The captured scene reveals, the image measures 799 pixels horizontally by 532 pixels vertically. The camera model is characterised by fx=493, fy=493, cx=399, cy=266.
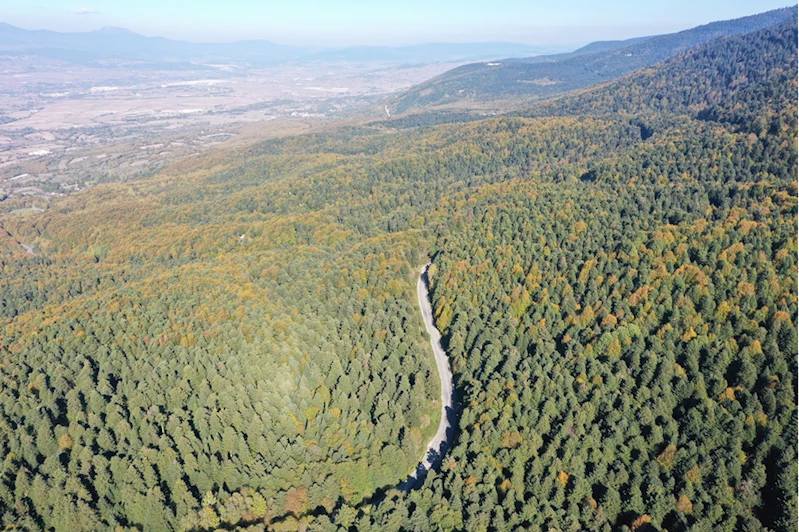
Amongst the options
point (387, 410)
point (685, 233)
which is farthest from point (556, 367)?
point (685, 233)

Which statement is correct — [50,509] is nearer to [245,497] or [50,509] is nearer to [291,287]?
[245,497]

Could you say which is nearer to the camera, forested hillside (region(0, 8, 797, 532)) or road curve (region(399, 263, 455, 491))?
forested hillside (region(0, 8, 797, 532))

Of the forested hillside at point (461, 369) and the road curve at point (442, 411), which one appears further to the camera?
the road curve at point (442, 411)

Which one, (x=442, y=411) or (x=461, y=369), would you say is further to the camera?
(x=461, y=369)
